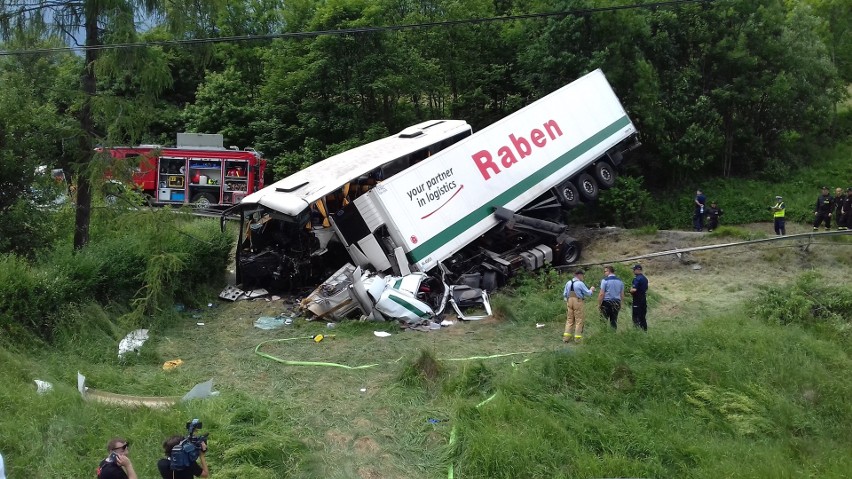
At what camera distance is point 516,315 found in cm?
1279

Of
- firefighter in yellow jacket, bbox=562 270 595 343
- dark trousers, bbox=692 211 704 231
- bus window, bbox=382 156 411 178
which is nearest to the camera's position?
firefighter in yellow jacket, bbox=562 270 595 343

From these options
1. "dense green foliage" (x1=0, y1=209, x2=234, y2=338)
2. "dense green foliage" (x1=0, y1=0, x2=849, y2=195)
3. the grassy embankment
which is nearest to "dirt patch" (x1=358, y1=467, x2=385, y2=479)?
the grassy embankment

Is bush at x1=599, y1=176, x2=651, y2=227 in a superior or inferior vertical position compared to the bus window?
inferior

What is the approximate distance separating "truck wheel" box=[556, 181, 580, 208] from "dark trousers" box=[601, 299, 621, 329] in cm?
578

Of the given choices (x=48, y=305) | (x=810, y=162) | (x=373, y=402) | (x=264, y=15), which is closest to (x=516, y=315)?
(x=373, y=402)

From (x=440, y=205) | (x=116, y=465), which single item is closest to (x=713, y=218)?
(x=440, y=205)

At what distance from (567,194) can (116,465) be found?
1279cm

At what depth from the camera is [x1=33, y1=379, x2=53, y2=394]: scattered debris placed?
28.6 ft

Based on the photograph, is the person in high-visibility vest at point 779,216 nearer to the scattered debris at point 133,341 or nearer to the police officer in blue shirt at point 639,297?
the police officer in blue shirt at point 639,297

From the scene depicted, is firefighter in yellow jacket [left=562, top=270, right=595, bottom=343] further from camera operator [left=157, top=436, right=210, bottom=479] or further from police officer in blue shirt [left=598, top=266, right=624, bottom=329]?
camera operator [left=157, top=436, right=210, bottom=479]

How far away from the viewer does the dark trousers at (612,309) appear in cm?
1091

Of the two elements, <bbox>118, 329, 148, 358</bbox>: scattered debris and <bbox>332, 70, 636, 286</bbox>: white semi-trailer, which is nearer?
<bbox>118, 329, 148, 358</bbox>: scattered debris

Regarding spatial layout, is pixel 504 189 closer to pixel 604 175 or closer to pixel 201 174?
pixel 604 175

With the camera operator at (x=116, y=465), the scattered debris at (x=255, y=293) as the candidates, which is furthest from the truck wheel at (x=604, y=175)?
the camera operator at (x=116, y=465)
